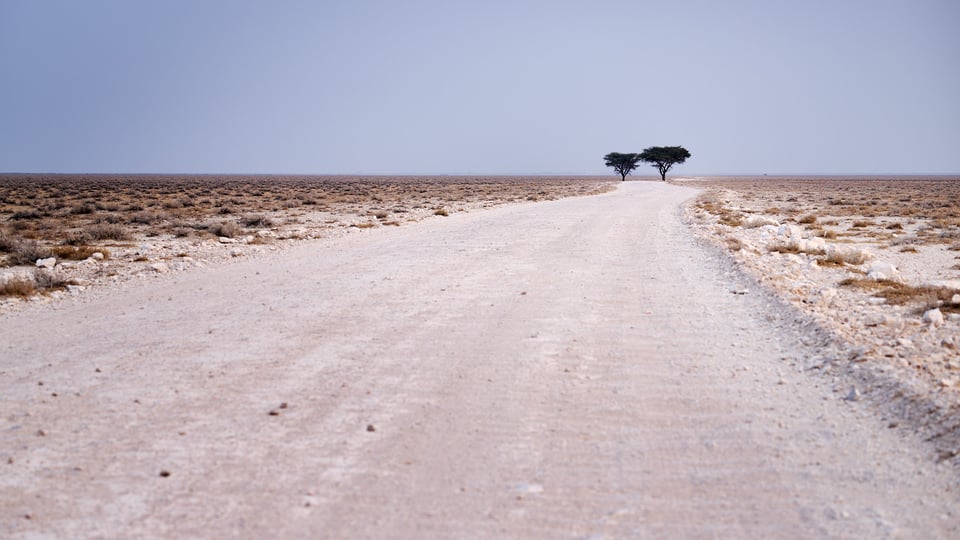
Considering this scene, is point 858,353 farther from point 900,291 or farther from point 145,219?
point 145,219

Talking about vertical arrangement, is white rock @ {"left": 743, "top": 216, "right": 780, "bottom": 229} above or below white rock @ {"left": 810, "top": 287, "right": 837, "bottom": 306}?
above

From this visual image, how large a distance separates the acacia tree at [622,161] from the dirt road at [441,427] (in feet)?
436

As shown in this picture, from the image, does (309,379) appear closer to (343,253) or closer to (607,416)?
(607,416)

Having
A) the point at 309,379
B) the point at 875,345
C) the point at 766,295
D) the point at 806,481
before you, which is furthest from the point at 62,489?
the point at 766,295

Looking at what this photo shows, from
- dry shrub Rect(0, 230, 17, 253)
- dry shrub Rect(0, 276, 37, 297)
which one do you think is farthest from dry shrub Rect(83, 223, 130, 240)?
dry shrub Rect(0, 276, 37, 297)

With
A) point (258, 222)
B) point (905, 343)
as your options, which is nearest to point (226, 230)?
point (258, 222)

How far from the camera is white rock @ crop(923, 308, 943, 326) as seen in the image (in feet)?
25.7

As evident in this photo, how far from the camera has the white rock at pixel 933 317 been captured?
784 centimetres

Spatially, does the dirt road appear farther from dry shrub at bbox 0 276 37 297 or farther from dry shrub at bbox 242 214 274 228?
dry shrub at bbox 242 214 274 228

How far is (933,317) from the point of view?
25.8ft

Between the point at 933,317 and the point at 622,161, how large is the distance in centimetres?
13597

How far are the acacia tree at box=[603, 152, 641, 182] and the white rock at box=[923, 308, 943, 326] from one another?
131 metres

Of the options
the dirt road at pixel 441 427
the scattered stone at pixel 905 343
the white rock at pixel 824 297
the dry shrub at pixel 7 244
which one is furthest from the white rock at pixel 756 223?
the dry shrub at pixel 7 244

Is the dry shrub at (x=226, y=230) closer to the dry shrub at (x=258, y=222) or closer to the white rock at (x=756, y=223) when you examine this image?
the dry shrub at (x=258, y=222)
